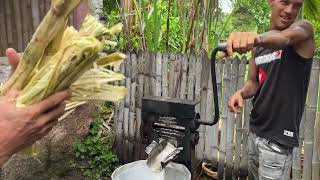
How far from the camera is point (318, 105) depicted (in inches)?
147

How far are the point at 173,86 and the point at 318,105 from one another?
1.64 m

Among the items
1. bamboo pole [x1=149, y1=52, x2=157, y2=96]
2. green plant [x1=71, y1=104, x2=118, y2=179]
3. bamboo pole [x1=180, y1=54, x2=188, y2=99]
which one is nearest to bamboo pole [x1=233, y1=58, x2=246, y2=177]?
bamboo pole [x1=180, y1=54, x2=188, y2=99]

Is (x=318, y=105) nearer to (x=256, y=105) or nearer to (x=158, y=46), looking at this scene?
(x=256, y=105)

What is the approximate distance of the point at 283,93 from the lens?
2.48 metres

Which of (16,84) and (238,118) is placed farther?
(238,118)

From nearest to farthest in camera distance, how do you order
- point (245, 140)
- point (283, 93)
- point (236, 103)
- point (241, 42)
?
point (241, 42) → point (283, 93) → point (236, 103) → point (245, 140)

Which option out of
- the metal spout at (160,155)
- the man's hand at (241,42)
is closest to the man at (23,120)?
the man's hand at (241,42)

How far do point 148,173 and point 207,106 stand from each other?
1487 millimetres

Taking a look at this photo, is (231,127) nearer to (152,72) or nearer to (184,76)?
(184,76)

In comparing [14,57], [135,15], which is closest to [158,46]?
[135,15]

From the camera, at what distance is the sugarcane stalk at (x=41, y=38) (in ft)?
3.98

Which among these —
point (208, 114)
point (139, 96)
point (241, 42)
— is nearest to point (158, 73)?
point (139, 96)

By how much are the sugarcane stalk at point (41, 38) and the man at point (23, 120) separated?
6cm

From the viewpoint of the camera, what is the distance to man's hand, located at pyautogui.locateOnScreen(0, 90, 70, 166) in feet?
4.00
